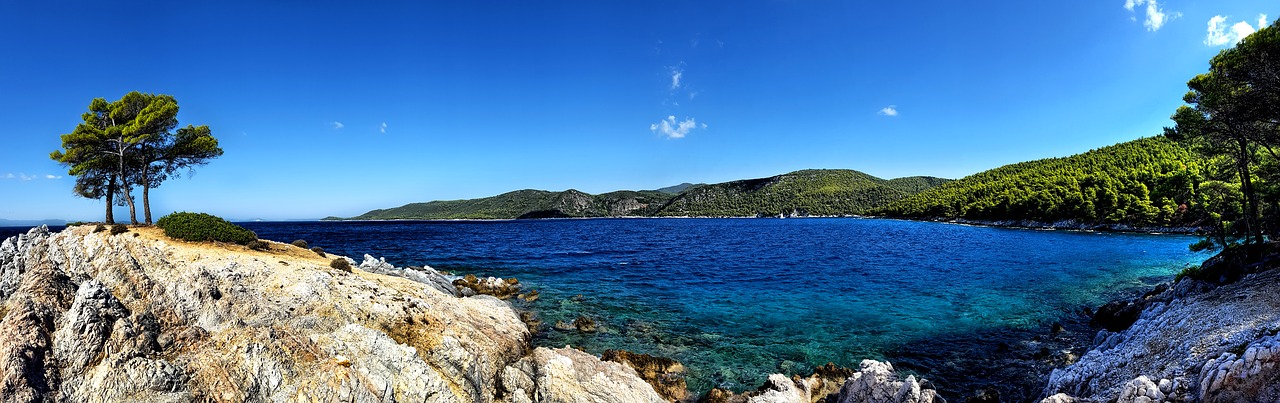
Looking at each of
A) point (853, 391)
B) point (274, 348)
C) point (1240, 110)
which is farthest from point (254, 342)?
point (1240, 110)

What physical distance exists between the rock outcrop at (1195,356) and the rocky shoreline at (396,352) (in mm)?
50

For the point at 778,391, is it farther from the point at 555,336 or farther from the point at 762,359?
the point at 555,336

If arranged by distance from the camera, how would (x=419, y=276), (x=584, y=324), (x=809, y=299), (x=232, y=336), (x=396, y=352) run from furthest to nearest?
1. (x=809, y=299)
2. (x=419, y=276)
3. (x=584, y=324)
4. (x=396, y=352)
5. (x=232, y=336)

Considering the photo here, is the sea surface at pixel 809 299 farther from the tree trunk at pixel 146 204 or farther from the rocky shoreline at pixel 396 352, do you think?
the tree trunk at pixel 146 204

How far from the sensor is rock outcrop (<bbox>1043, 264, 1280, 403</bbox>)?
10141 millimetres

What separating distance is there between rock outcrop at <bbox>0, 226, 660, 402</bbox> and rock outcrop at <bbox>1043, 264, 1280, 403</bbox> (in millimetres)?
13444

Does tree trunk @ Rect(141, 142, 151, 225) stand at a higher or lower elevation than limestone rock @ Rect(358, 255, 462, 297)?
higher

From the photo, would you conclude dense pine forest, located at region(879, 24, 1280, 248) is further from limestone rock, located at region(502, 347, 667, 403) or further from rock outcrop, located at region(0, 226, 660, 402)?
rock outcrop, located at region(0, 226, 660, 402)

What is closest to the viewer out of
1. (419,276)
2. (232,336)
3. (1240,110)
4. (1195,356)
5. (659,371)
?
(1195,356)

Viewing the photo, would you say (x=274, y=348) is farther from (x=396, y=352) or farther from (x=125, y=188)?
(x=125, y=188)

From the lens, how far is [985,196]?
561 feet

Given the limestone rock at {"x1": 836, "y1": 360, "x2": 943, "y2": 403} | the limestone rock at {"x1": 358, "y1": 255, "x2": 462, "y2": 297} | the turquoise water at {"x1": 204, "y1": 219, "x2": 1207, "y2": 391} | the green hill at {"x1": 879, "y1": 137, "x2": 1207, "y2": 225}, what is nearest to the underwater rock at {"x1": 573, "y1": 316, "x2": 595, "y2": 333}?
the turquoise water at {"x1": 204, "y1": 219, "x2": 1207, "y2": 391}

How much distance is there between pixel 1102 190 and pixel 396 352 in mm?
166145

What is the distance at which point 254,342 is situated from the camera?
46.3ft
